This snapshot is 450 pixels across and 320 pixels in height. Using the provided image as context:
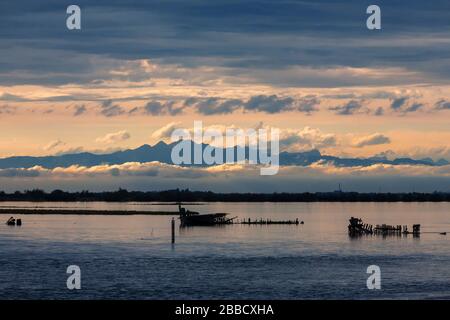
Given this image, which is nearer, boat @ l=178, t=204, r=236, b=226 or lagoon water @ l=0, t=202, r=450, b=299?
lagoon water @ l=0, t=202, r=450, b=299

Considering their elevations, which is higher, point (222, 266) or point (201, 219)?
point (201, 219)

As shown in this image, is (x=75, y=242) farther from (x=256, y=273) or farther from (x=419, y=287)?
(x=419, y=287)

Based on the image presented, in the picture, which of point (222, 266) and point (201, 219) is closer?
point (222, 266)

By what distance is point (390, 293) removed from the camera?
55062 millimetres

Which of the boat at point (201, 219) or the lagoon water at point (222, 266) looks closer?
the lagoon water at point (222, 266)

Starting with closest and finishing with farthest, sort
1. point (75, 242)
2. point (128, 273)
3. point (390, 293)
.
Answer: point (390, 293) < point (128, 273) < point (75, 242)

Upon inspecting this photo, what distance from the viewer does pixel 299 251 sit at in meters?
92.8

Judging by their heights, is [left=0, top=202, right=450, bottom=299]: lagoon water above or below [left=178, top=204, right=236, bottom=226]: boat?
below

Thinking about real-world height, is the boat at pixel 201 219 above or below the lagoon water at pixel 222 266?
above
